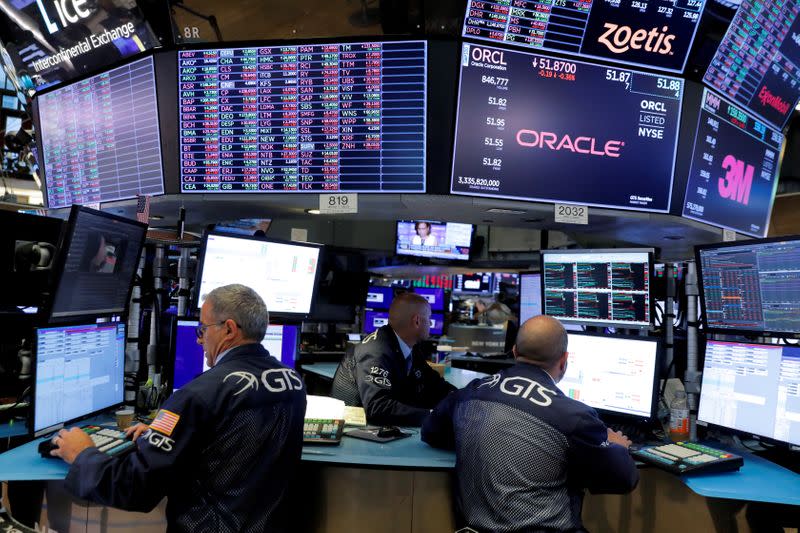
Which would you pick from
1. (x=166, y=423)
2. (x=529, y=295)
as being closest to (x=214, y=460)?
(x=166, y=423)

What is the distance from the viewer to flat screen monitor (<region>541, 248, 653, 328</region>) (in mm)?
2746

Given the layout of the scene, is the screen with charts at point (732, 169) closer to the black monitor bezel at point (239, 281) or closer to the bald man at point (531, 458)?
the bald man at point (531, 458)

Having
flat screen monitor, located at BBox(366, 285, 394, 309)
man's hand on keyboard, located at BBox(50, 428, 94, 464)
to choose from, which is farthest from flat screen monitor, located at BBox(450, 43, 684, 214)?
flat screen monitor, located at BBox(366, 285, 394, 309)

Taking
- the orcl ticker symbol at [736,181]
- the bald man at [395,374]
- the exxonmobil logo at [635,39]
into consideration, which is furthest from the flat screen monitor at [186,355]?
the orcl ticker symbol at [736,181]

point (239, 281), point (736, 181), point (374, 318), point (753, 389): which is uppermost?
point (736, 181)

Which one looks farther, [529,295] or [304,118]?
[529,295]

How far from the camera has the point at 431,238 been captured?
7.58 m

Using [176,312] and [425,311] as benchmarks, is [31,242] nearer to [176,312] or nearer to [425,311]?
[176,312]

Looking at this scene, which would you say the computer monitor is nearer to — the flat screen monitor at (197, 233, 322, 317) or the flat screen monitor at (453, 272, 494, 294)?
the flat screen monitor at (197, 233, 322, 317)

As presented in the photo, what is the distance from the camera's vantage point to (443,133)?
2855 millimetres

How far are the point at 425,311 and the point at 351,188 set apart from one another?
850 millimetres

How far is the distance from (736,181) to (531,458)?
97.6 inches

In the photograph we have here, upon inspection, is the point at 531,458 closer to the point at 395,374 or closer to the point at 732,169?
the point at 395,374

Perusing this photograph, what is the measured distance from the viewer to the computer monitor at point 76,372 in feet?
6.64
